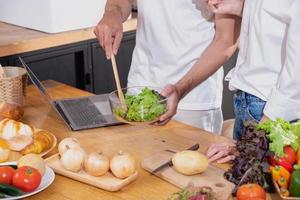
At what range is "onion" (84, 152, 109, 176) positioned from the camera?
4.40ft

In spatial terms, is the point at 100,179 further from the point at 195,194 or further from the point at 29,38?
the point at 29,38

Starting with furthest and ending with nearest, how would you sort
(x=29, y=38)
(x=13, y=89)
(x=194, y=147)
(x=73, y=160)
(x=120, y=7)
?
(x=29, y=38)
(x=120, y=7)
(x=13, y=89)
(x=194, y=147)
(x=73, y=160)

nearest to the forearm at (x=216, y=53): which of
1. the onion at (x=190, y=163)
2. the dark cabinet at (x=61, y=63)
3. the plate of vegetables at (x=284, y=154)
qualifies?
the onion at (x=190, y=163)

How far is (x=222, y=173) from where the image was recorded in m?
1.39

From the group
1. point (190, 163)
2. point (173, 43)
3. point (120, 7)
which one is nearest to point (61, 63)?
point (120, 7)

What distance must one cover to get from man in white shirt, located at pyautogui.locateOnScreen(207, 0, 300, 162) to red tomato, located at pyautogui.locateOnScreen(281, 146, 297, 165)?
0.22 metres

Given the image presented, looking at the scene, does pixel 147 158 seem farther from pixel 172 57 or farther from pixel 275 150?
pixel 172 57

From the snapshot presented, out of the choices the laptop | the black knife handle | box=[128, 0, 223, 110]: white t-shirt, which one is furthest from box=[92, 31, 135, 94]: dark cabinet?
the black knife handle

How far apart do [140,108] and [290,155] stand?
1.55ft

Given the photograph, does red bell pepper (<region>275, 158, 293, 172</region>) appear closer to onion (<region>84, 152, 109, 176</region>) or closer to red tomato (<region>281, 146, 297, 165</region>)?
red tomato (<region>281, 146, 297, 165</region>)

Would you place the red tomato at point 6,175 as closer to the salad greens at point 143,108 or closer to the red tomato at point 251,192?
the salad greens at point 143,108

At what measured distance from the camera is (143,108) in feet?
5.17

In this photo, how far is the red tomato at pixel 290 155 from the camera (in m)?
1.27

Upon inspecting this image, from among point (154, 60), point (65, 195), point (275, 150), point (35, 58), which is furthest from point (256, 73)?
point (35, 58)
